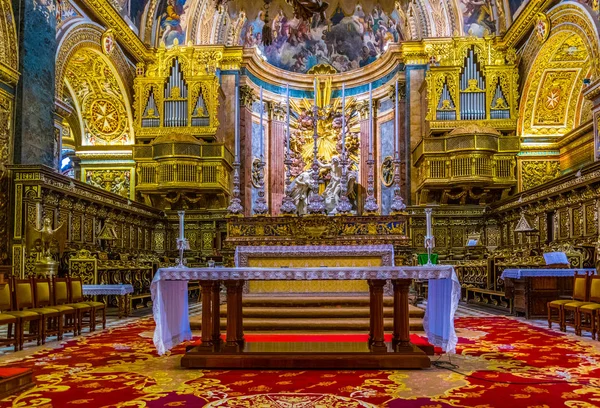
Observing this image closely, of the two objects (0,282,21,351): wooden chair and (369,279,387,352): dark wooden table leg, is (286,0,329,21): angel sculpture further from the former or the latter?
(0,282,21,351): wooden chair

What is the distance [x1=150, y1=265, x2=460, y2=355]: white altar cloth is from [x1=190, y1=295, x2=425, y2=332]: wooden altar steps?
143 cm

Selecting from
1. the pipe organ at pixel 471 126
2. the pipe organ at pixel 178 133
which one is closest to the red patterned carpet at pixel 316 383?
the pipe organ at pixel 471 126

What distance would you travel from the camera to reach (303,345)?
5.39 metres

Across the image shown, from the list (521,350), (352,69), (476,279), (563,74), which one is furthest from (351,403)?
(352,69)

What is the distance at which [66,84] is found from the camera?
51.9 ft

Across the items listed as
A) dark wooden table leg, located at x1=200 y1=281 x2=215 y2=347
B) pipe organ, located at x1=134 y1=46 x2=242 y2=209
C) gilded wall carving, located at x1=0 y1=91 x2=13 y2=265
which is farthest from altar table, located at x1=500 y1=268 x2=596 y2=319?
pipe organ, located at x1=134 y1=46 x2=242 y2=209

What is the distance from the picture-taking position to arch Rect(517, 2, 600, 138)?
1341 cm

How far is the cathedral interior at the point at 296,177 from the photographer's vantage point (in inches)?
203

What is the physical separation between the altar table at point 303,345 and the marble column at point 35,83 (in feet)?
21.2

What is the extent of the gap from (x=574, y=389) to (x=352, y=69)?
1678 centimetres

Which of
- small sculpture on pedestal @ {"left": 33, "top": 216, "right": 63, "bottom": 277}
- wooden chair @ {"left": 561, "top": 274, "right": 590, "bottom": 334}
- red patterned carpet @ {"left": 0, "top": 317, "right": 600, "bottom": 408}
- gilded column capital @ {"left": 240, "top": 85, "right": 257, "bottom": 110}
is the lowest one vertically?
red patterned carpet @ {"left": 0, "top": 317, "right": 600, "bottom": 408}

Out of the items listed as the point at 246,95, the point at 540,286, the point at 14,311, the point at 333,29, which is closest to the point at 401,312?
the point at 14,311

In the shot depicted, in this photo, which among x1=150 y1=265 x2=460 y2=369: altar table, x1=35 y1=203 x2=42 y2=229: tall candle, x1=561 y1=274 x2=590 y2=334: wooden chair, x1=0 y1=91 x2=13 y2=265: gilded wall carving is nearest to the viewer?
x1=150 y1=265 x2=460 y2=369: altar table

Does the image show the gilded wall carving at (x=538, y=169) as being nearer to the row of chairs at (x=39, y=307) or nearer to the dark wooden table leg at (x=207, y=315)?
the row of chairs at (x=39, y=307)
